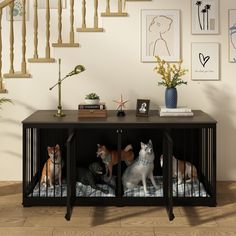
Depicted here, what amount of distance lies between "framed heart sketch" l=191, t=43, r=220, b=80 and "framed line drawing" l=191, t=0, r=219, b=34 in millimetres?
130

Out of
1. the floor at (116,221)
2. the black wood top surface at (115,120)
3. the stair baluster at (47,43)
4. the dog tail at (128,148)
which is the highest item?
the stair baluster at (47,43)

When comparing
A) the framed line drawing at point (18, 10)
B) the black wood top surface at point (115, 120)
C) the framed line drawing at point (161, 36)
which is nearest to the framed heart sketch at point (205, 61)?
the framed line drawing at point (161, 36)

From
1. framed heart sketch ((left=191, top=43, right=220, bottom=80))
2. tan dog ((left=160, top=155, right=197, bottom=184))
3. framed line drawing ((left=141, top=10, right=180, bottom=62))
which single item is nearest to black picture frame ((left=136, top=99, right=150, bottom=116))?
tan dog ((left=160, top=155, right=197, bottom=184))

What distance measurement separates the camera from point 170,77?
13.3 ft

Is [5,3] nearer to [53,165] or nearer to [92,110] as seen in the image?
[92,110]

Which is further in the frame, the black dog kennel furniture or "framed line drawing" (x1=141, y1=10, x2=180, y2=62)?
"framed line drawing" (x1=141, y1=10, x2=180, y2=62)

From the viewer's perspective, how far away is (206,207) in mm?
3512

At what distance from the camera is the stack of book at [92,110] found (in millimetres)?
3686

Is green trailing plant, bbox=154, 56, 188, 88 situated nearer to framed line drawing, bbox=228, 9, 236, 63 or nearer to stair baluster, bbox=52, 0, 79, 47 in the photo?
framed line drawing, bbox=228, 9, 236, 63

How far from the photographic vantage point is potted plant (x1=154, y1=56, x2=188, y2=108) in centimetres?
385

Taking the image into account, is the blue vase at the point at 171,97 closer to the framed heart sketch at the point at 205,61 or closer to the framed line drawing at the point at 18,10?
the framed heart sketch at the point at 205,61

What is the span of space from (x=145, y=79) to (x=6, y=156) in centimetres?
143

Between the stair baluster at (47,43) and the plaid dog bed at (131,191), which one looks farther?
the stair baluster at (47,43)

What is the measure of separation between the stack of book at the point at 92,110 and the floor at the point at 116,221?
2.35 ft
